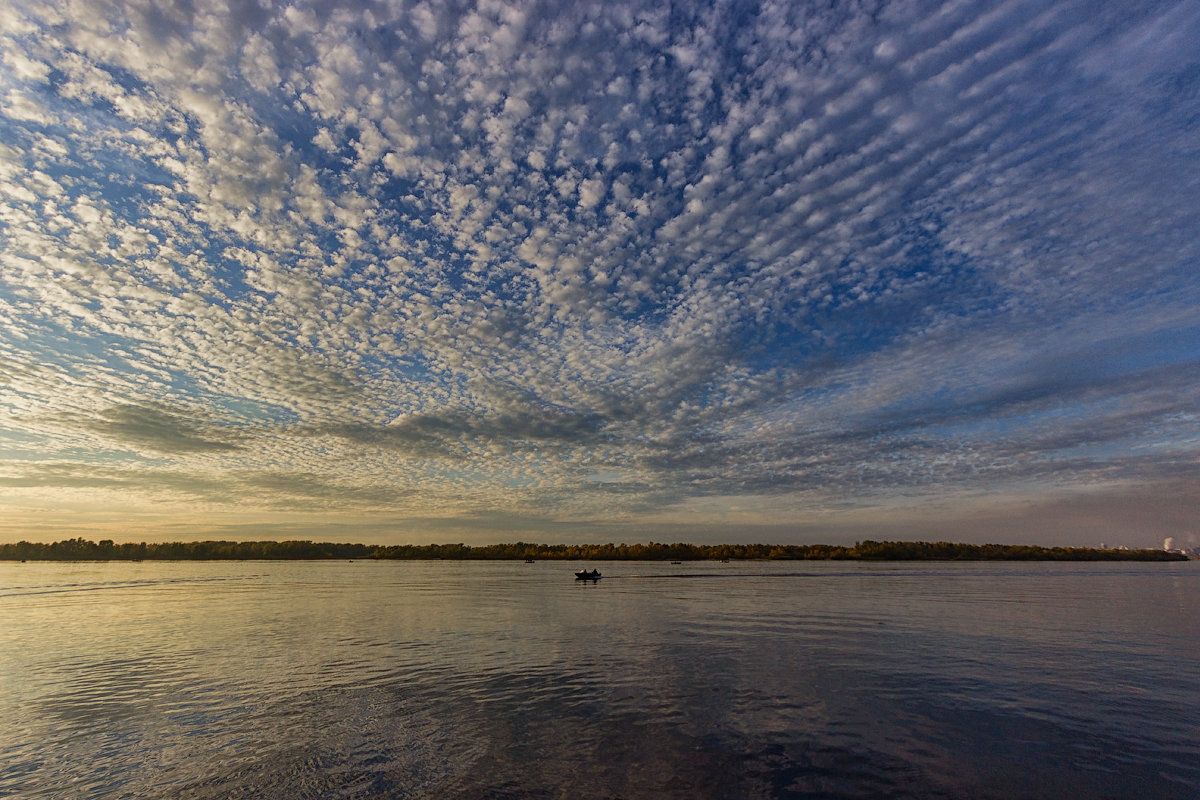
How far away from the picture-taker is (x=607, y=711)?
22.0 metres

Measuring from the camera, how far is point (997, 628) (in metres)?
44.2

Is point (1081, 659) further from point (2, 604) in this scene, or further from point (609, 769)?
point (2, 604)

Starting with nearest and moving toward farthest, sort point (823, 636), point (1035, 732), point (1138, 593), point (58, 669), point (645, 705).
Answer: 1. point (1035, 732)
2. point (645, 705)
3. point (58, 669)
4. point (823, 636)
5. point (1138, 593)

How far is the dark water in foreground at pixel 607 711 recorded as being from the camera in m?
15.8

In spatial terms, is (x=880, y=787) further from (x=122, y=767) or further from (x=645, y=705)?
(x=122, y=767)

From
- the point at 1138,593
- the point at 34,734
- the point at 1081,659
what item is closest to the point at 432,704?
the point at 34,734

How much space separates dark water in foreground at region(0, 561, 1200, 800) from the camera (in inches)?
620

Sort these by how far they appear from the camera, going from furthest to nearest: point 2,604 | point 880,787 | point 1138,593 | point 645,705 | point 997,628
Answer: point 1138,593 → point 2,604 → point 997,628 → point 645,705 → point 880,787

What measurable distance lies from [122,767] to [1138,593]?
367ft

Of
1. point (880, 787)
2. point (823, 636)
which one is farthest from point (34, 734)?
point (823, 636)

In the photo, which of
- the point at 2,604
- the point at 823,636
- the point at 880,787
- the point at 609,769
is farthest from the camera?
the point at 2,604

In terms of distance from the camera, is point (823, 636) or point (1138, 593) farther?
point (1138, 593)

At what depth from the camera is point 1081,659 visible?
1266 inches

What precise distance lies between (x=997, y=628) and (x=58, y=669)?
61174 millimetres
